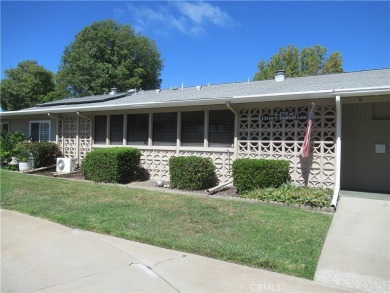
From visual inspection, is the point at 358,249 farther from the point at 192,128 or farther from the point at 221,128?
the point at 192,128

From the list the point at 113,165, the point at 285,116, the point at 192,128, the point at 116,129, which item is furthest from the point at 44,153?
the point at 285,116

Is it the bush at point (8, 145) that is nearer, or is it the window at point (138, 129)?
the window at point (138, 129)

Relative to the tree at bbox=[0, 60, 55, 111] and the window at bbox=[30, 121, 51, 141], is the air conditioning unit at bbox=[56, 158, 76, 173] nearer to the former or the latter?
the window at bbox=[30, 121, 51, 141]

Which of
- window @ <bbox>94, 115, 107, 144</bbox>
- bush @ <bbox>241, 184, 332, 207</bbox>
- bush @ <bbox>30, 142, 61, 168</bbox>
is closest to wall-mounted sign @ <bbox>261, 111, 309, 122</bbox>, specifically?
bush @ <bbox>241, 184, 332, 207</bbox>

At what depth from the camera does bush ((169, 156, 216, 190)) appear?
33.2 feet

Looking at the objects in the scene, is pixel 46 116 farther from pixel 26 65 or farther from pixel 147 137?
pixel 26 65

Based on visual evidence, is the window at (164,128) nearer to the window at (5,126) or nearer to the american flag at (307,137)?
the american flag at (307,137)

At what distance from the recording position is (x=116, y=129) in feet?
44.8

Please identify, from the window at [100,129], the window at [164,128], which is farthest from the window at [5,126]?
the window at [164,128]

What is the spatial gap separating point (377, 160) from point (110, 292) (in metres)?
8.78

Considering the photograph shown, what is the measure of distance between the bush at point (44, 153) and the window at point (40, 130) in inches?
47.7

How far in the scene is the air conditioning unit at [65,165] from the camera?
45.3 feet

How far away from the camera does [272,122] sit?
999 centimetres

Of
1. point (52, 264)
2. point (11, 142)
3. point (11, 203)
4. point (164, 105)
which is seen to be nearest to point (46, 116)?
point (11, 142)
